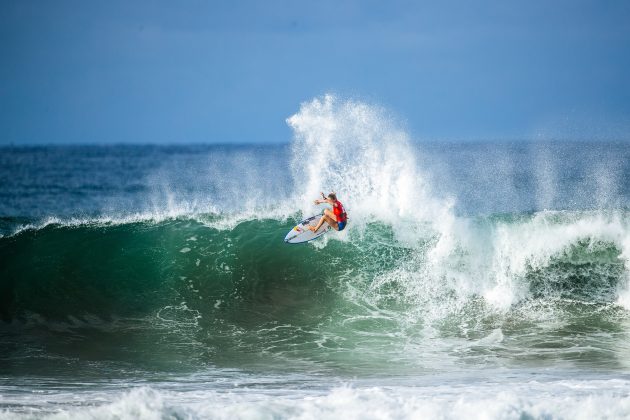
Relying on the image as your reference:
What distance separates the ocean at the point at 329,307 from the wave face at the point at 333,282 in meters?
0.05

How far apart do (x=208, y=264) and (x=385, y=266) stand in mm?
3830

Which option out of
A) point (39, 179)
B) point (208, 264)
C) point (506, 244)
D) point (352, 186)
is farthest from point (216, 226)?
point (39, 179)

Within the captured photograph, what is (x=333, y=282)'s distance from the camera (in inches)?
541

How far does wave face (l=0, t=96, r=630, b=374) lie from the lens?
1061 cm

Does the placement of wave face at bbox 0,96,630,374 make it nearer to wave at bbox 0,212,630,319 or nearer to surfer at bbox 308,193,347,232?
wave at bbox 0,212,630,319

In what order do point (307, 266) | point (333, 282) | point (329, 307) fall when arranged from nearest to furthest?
point (329, 307)
point (333, 282)
point (307, 266)

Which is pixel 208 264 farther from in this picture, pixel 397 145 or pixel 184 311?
pixel 397 145

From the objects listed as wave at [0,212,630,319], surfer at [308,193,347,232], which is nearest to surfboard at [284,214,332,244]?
surfer at [308,193,347,232]

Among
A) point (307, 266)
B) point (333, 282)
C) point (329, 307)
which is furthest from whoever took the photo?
point (307, 266)

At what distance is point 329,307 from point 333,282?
3.29 feet

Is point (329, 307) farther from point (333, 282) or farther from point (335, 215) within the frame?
point (335, 215)

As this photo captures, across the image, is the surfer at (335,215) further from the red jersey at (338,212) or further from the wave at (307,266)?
the wave at (307,266)

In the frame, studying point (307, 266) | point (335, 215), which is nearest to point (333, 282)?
point (307, 266)

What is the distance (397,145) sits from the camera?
17547 millimetres
